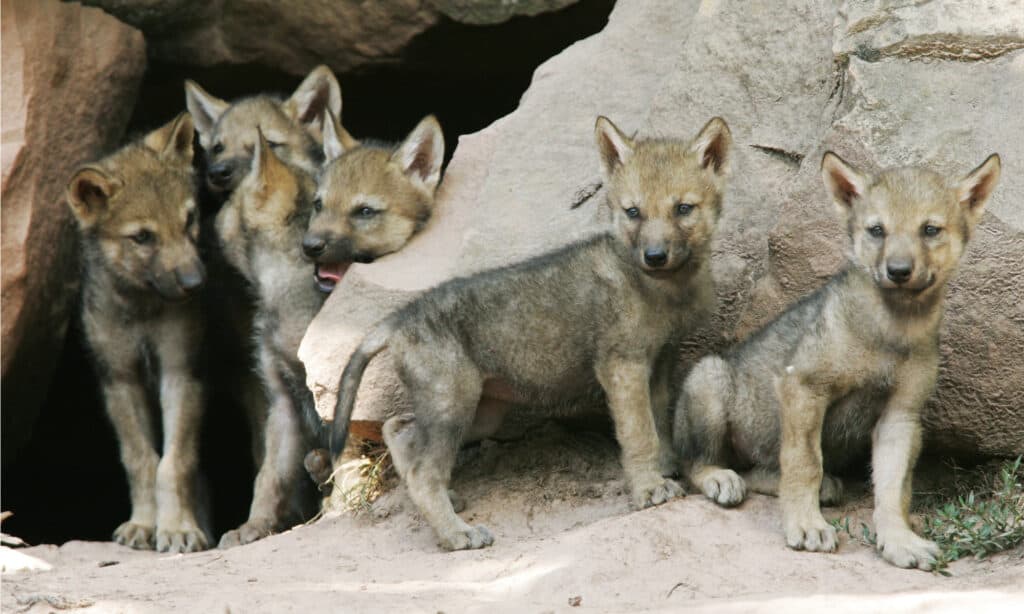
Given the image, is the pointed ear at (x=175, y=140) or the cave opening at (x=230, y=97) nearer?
the pointed ear at (x=175, y=140)

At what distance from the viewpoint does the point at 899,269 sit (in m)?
4.91

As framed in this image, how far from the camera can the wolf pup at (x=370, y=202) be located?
22.2 feet

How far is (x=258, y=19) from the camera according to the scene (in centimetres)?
862

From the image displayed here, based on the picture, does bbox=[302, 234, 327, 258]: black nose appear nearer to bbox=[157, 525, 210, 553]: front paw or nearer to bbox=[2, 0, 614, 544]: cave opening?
bbox=[157, 525, 210, 553]: front paw

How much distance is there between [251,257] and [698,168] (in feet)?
8.14

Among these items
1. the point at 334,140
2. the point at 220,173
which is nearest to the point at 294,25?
the point at 220,173

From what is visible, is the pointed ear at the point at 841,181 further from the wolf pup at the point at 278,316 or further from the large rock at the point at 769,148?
the wolf pup at the point at 278,316

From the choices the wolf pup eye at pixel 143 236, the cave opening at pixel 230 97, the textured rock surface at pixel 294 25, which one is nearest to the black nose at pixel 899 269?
the textured rock surface at pixel 294 25

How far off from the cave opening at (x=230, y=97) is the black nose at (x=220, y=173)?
1.36m

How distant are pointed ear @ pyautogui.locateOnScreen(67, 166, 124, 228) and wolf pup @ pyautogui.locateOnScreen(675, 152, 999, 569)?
3.62 metres

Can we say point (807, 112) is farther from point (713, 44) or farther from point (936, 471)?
point (936, 471)

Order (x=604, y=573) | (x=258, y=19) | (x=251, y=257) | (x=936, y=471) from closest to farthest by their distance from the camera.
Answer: (x=604, y=573) < (x=936, y=471) < (x=251, y=257) < (x=258, y=19)

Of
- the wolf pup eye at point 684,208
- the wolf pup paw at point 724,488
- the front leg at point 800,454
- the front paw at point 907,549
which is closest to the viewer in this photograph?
the front paw at point 907,549

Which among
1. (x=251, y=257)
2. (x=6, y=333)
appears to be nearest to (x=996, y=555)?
(x=251, y=257)
